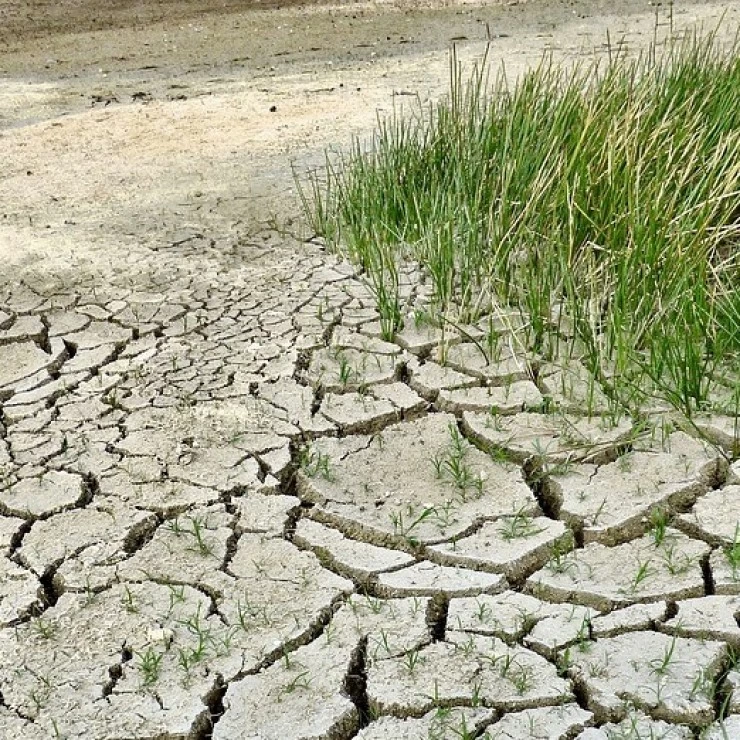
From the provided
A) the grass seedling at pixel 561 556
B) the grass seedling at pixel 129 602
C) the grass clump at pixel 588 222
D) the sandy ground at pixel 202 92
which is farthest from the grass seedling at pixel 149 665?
the sandy ground at pixel 202 92

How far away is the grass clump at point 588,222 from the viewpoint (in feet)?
11.1

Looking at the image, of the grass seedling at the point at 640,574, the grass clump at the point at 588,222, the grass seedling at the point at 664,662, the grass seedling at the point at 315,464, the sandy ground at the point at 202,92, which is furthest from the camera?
the sandy ground at the point at 202,92

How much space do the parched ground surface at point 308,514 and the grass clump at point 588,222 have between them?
0.44 feet

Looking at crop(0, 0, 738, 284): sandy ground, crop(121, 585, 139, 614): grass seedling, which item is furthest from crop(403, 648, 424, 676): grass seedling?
crop(0, 0, 738, 284): sandy ground

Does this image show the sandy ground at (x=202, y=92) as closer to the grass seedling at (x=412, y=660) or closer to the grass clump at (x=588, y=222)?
the grass clump at (x=588, y=222)

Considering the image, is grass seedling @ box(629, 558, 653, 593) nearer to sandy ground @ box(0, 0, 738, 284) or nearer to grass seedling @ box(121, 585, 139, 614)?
grass seedling @ box(121, 585, 139, 614)

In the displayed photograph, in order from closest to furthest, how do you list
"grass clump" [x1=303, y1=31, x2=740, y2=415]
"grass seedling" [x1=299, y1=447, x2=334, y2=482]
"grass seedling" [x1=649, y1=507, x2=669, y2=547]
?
"grass seedling" [x1=649, y1=507, x2=669, y2=547], "grass seedling" [x1=299, y1=447, x2=334, y2=482], "grass clump" [x1=303, y1=31, x2=740, y2=415]

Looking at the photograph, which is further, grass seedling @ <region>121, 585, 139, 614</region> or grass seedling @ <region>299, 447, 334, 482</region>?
grass seedling @ <region>299, 447, 334, 482</region>

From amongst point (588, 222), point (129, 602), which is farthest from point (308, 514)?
point (588, 222)

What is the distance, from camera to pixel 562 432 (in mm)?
3219

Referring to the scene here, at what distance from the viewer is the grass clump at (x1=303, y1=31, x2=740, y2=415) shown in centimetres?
339

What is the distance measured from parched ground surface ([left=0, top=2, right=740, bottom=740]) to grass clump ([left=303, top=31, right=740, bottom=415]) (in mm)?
134

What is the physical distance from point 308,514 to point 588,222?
144cm

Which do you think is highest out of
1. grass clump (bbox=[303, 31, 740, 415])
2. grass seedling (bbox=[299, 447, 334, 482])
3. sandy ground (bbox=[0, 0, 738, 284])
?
grass clump (bbox=[303, 31, 740, 415])
